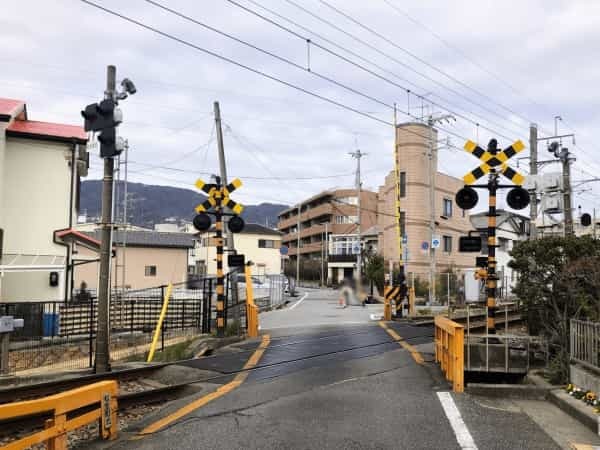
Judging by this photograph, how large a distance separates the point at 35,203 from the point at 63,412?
17.3 m

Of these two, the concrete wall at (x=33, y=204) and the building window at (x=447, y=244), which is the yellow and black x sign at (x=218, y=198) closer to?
the concrete wall at (x=33, y=204)

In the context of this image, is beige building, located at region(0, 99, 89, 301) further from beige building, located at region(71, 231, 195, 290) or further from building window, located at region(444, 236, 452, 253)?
building window, located at region(444, 236, 452, 253)

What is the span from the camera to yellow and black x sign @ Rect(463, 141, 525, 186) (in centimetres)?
1128

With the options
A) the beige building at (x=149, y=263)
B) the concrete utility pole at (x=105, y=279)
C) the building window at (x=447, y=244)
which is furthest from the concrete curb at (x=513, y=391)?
the building window at (x=447, y=244)

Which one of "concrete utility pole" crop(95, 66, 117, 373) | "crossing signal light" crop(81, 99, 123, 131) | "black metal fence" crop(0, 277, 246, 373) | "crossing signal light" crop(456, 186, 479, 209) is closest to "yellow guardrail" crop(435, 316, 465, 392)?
"crossing signal light" crop(456, 186, 479, 209)

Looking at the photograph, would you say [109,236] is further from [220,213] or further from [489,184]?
[489,184]

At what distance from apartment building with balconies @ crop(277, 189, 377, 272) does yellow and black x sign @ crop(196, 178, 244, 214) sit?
171ft

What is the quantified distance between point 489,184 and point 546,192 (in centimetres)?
1920

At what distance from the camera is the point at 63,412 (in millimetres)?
5191

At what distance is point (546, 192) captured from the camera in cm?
2869

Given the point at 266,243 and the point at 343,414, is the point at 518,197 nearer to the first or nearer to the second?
the point at 343,414

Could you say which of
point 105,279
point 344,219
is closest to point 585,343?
point 105,279

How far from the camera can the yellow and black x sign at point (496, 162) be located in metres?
11.3

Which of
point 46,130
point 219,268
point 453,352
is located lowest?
point 453,352
